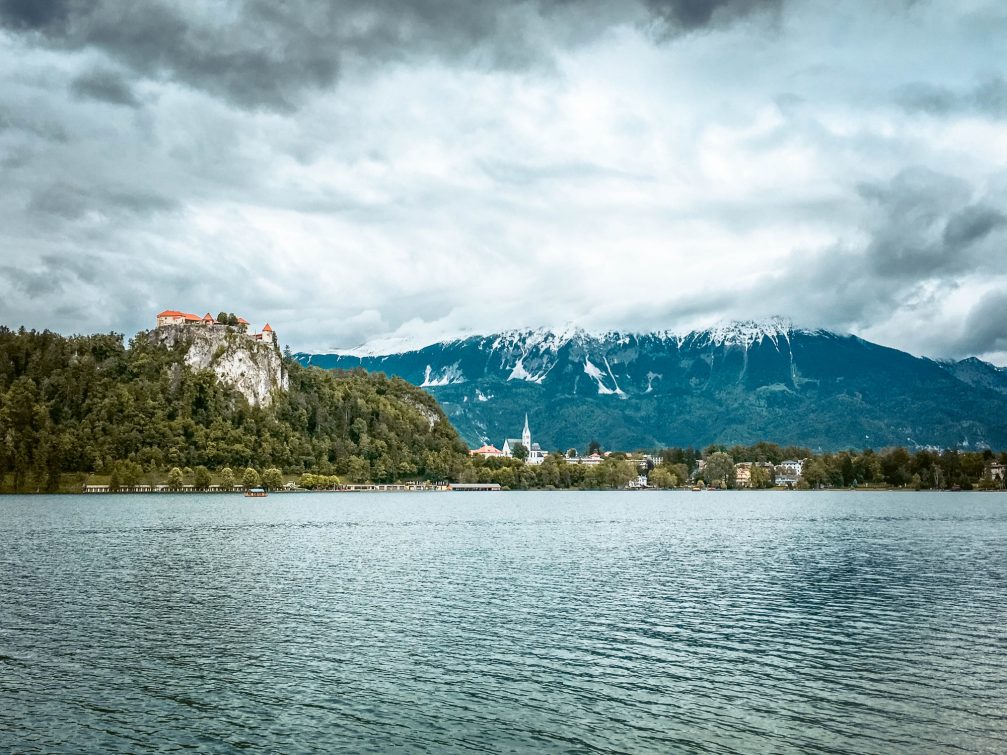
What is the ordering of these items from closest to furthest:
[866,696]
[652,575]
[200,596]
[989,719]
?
[989,719]
[866,696]
[200,596]
[652,575]

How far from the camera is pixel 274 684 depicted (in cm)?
4053

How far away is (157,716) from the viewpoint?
116 feet

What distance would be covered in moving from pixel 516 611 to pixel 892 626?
23.7 m

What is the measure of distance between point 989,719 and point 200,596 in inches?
2093

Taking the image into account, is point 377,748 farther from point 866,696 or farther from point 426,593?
point 426,593

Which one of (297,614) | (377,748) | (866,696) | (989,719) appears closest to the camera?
→ (377,748)

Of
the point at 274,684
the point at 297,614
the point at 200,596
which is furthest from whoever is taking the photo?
the point at 200,596

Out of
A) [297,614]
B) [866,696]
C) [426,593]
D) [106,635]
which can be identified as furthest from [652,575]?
[106,635]

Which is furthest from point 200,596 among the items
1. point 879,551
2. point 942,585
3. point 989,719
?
point 879,551

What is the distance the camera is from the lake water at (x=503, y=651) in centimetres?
3350

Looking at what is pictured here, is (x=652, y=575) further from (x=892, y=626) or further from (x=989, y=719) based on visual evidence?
(x=989, y=719)

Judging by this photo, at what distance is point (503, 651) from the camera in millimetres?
46969

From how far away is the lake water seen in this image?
3350 cm

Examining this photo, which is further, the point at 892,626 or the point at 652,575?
A: the point at 652,575
